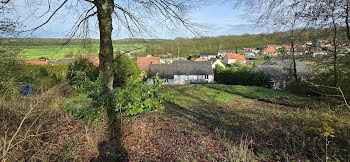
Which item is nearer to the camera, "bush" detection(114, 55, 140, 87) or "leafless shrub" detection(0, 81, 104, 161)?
"leafless shrub" detection(0, 81, 104, 161)

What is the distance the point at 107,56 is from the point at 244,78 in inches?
1010

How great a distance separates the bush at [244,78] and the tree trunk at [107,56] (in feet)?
80.1

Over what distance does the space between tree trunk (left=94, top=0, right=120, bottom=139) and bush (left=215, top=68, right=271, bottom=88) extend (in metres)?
24.4

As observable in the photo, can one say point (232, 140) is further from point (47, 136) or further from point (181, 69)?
point (181, 69)

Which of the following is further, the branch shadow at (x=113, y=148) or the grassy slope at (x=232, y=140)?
the grassy slope at (x=232, y=140)

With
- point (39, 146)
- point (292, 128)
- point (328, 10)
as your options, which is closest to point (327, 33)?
point (328, 10)

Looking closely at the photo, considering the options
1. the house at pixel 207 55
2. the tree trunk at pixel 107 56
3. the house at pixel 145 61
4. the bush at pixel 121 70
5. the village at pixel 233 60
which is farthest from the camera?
the house at pixel 207 55

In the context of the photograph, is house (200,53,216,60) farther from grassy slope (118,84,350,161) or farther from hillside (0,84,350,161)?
hillside (0,84,350,161)

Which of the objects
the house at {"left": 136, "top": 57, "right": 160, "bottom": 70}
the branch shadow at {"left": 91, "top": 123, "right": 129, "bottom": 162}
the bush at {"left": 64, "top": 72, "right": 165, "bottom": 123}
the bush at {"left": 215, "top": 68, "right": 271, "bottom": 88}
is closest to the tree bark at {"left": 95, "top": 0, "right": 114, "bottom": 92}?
the bush at {"left": 64, "top": 72, "right": 165, "bottom": 123}

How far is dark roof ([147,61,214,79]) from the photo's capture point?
37.6m

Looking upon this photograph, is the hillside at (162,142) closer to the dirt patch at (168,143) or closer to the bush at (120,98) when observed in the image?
the dirt patch at (168,143)

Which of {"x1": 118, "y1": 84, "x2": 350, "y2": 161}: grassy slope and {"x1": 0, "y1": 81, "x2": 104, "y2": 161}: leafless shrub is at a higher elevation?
{"x1": 0, "y1": 81, "x2": 104, "y2": 161}: leafless shrub

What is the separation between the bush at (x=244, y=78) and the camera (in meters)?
23.4

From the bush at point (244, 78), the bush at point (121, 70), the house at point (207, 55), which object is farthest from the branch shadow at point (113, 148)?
the house at point (207, 55)
